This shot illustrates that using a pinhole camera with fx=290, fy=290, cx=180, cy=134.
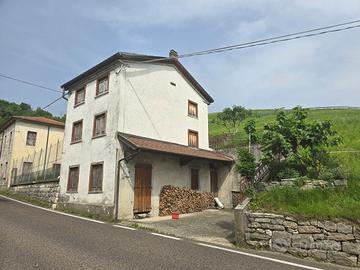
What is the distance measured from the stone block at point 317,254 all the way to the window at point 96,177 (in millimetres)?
10312

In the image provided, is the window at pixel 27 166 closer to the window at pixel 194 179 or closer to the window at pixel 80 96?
the window at pixel 80 96

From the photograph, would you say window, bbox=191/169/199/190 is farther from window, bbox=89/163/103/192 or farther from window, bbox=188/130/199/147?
window, bbox=89/163/103/192

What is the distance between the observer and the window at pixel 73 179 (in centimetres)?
1656

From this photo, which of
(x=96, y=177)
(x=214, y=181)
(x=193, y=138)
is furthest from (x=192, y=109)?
(x=96, y=177)

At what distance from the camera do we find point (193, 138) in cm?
2017

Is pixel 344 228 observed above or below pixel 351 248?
above

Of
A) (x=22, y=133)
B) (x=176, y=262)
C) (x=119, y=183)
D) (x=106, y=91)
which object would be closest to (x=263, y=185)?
(x=176, y=262)

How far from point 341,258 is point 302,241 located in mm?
880

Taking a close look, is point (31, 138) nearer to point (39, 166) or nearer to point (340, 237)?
point (39, 166)

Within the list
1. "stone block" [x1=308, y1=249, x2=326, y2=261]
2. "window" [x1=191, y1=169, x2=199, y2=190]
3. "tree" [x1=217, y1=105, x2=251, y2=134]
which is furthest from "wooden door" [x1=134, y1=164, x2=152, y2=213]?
"tree" [x1=217, y1=105, x2=251, y2=134]

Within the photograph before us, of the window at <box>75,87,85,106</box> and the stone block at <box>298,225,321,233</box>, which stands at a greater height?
the window at <box>75,87,85,106</box>

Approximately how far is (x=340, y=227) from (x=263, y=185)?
3.07 meters

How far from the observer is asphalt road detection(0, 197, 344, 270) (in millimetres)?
5520

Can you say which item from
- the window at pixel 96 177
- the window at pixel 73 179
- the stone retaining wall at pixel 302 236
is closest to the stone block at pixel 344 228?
the stone retaining wall at pixel 302 236
